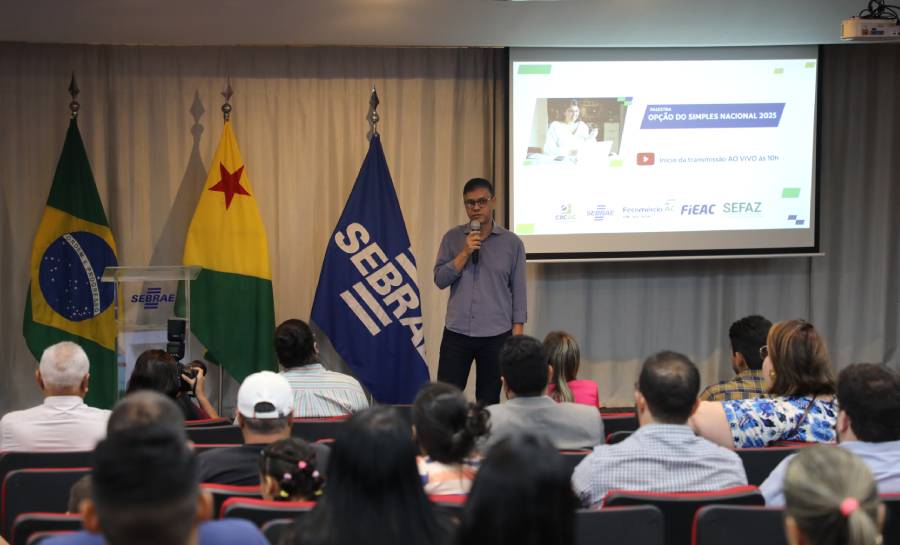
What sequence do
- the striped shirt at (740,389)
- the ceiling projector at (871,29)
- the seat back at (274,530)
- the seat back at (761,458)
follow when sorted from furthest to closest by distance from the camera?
1. the ceiling projector at (871,29)
2. the striped shirt at (740,389)
3. the seat back at (761,458)
4. the seat back at (274,530)

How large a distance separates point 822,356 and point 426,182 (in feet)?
13.5

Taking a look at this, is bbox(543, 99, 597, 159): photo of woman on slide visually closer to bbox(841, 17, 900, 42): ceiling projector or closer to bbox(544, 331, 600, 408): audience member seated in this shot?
bbox(841, 17, 900, 42): ceiling projector

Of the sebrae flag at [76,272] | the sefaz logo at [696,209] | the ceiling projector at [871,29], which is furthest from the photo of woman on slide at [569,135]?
the sebrae flag at [76,272]

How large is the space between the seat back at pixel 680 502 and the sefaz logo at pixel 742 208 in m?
4.79

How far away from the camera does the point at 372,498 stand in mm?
1956

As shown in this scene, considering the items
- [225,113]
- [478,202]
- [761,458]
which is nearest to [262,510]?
[761,458]

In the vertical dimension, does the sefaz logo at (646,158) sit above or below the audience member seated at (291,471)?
above

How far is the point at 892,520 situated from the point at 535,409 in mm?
1324

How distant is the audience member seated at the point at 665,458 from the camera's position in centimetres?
285

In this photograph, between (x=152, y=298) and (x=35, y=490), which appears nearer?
(x=35, y=490)

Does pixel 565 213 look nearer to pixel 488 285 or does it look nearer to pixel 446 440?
pixel 488 285

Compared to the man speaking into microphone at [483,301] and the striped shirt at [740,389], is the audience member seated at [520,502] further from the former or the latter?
the man speaking into microphone at [483,301]

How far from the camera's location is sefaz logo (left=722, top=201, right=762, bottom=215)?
7199 millimetres

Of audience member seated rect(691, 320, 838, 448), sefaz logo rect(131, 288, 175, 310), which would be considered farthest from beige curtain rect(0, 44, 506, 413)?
audience member seated rect(691, 320, 838, 448)
